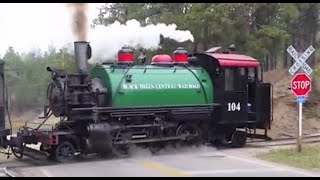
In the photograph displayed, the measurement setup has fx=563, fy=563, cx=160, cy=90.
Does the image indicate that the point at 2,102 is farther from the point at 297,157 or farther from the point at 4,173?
the point at 297,157

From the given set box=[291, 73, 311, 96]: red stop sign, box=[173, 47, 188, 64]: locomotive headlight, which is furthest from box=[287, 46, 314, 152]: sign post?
box=[173, 47, 188, 64]: locomotive headlight

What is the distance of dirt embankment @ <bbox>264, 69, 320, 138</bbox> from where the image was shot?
74.1 feet

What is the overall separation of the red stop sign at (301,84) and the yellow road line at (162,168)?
15.1 ft

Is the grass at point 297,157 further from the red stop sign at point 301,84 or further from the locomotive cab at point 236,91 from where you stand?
the locomotive cab at point 236,91

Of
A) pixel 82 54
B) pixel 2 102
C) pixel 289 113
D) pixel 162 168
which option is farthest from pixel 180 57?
pixel 289 113

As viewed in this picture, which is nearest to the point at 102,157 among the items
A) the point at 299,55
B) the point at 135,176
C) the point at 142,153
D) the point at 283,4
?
the point at 142,153

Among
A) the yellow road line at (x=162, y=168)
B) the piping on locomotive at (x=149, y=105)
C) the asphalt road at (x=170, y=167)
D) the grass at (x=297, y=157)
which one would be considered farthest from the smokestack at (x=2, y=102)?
the grass at (x=297, y=157)

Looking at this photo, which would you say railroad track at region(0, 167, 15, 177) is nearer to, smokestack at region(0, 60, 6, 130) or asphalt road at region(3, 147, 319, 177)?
asphalt road at region(3, 147, 319, 177)

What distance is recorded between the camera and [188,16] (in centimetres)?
2688

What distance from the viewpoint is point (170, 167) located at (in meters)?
13.5

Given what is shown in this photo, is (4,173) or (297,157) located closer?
(4,173)

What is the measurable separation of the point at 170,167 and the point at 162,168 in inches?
11.2

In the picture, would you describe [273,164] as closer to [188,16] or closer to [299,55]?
[299,55]

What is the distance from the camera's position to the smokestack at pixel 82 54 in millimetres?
15266
